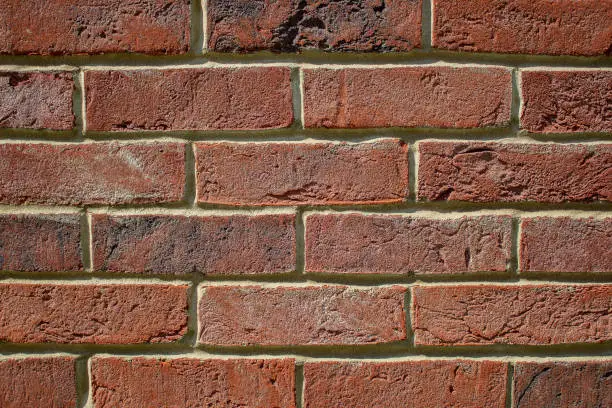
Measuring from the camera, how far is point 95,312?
2.15 feet

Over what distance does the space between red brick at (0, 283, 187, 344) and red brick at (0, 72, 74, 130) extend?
9.2 inches

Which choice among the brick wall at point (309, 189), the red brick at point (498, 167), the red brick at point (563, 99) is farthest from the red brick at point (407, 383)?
the red brick at point (563, 99)

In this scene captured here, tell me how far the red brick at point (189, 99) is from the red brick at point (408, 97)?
0.05 m

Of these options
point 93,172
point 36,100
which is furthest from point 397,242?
point 36,100

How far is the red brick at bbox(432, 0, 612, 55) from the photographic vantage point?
25.2 inches

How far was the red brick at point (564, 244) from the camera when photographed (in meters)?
0.64

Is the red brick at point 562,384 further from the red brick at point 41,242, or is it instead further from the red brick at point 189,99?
the red brick at point 41,242

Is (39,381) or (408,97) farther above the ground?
(408,97)

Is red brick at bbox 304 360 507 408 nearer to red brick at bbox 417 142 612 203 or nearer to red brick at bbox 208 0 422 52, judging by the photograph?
red brick at bbox 417 142 612 203

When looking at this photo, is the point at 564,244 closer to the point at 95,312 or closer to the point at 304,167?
the point at 304,167

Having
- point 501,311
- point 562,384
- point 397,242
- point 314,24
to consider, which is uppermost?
point 314,24

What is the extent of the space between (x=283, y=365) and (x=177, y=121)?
38cm

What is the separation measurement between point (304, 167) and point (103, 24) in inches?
13.8

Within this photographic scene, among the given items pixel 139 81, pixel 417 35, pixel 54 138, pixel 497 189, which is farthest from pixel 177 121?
pixel 497 189
